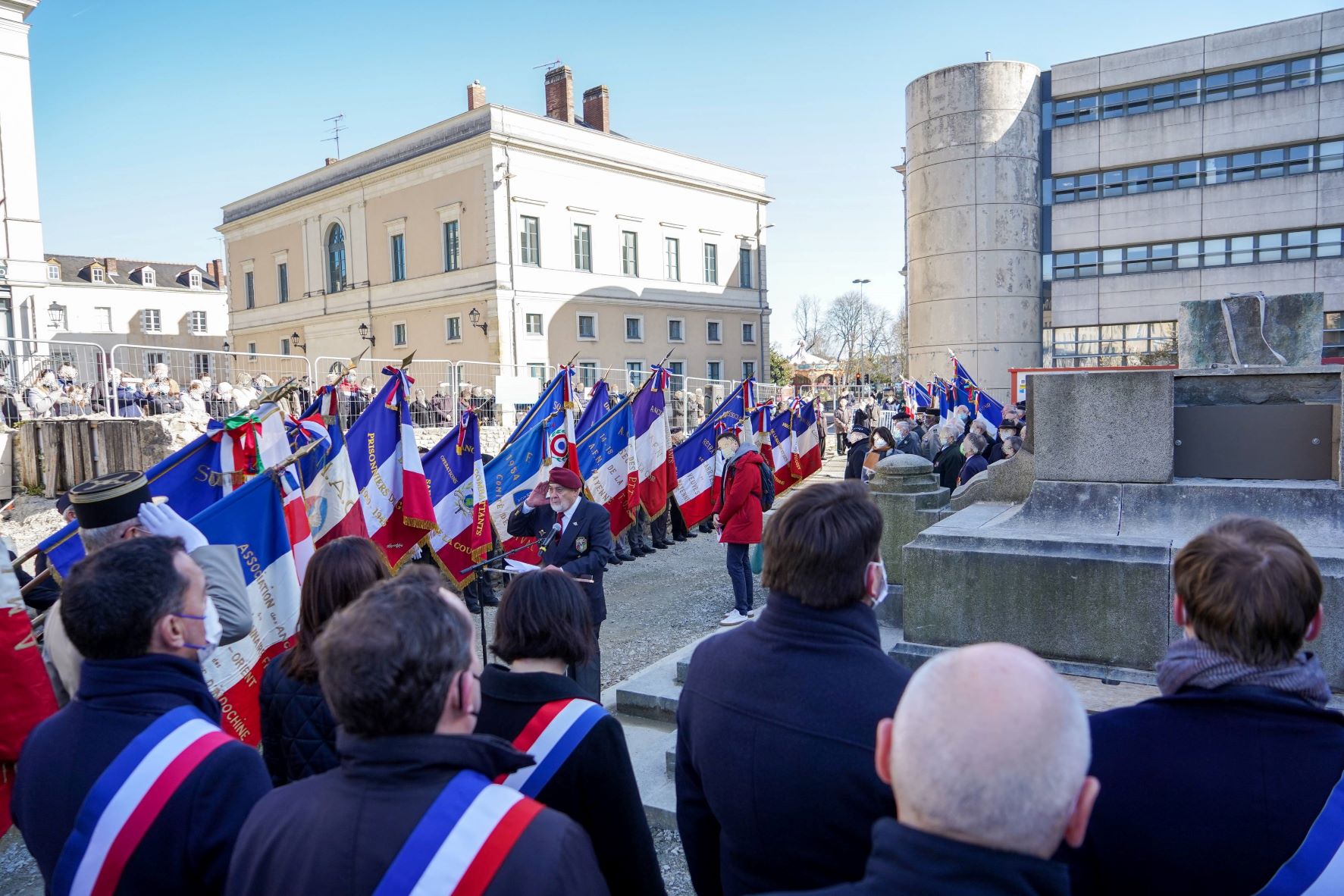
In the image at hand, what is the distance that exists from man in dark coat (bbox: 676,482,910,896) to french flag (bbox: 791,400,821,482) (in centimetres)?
1670

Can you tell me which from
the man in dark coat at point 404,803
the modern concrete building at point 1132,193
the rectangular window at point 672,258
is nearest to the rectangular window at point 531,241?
the rectangular window at point 672,258

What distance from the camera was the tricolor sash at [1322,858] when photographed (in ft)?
6.23

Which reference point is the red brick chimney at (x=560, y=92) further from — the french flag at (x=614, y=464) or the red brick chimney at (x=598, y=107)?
the french flag at (x=614, y=464)

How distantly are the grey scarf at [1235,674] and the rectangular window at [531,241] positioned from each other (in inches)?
1339

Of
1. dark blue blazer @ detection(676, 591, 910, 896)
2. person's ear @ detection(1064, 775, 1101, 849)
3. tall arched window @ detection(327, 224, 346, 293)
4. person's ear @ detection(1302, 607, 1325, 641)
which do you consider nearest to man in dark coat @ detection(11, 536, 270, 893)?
dark blue blazer @ detection(676, 591, 910, 896)

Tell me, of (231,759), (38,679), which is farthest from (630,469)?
(231,759)

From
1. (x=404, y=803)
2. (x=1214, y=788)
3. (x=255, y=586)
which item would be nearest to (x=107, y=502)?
(x=255, y=586)

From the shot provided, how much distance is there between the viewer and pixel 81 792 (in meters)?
2.10

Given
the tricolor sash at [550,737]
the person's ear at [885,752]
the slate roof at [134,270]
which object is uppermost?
the slate roof at [134,270]

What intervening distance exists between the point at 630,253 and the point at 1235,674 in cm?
3783

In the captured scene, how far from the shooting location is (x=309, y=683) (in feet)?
9.45

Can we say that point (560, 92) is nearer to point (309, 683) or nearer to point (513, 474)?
point (513, 474)

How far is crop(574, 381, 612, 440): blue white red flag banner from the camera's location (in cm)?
1208

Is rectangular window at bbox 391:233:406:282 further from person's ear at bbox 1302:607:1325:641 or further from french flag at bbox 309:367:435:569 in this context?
person's ear at bbox 1302:607:1325:641
